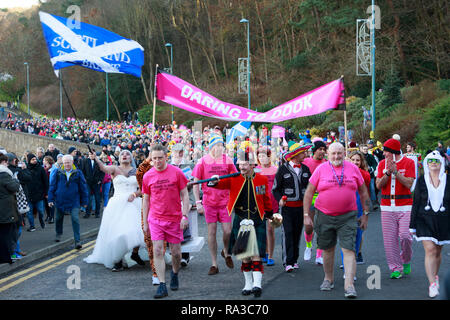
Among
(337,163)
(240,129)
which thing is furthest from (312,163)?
(240,129)

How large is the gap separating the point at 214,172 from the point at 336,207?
2.31 metres

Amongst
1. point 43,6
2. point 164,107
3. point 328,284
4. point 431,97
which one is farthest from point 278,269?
point 43,6

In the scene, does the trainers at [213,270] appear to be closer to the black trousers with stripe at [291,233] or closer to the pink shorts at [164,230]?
the black trousers with stripe at [291,233]

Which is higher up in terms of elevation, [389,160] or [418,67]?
[418,67]

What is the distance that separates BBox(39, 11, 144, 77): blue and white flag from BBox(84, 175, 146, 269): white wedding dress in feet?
13.5

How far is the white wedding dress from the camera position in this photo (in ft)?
28.5

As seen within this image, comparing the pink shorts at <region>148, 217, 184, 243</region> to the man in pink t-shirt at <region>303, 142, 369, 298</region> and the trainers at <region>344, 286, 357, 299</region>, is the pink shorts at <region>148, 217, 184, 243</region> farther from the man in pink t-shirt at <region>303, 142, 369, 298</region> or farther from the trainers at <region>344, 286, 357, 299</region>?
the trainers at <region>344, 286, 357, 299</region>

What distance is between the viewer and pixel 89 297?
23.2 ft

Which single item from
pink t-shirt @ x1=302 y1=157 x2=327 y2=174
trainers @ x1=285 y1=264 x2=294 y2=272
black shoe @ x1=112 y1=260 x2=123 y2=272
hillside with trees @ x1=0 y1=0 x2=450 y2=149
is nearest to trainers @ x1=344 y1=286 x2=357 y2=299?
trainers @ x1=285 y1=264 x2=294 y2=272

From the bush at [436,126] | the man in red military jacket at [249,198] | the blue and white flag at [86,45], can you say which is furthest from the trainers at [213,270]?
the bush at [436,126]

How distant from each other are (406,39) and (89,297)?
33428 millimetres

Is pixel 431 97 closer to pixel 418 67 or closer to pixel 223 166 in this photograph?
pixel 418 67

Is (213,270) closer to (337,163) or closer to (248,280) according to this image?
(248,280)

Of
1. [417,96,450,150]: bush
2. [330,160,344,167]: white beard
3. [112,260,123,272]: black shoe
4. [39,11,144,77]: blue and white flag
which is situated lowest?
[112,260,123,272]: black shoe
